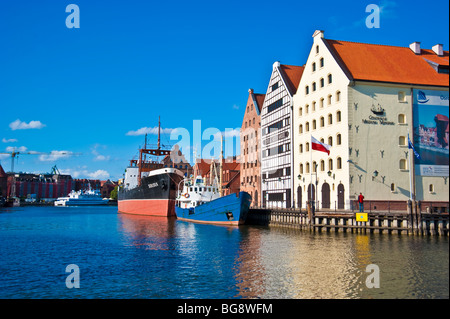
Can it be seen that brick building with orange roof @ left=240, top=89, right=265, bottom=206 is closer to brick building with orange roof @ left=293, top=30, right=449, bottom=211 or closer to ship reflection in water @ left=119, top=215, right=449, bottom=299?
brick building with orange roof @ left=293, top=30, right=449, bottom=211

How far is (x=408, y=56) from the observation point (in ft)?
154

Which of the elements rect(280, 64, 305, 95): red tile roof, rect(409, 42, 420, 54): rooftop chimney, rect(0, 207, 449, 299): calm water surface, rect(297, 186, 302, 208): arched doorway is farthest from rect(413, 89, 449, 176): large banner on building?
rect(280, 64, 305, 95): red tile roof

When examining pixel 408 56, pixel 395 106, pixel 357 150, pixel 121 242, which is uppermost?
pixel 408 56

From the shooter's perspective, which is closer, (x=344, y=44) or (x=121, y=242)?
(x=121, y=242)

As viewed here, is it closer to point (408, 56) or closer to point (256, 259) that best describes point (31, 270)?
point (256, 259)

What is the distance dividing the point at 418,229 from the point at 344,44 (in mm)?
25991

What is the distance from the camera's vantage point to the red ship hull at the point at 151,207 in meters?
63.9

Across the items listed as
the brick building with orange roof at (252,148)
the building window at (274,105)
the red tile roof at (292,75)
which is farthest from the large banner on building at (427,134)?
the brick building with orange roof at (252,148)

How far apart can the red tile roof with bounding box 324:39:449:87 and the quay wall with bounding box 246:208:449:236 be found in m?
16.3

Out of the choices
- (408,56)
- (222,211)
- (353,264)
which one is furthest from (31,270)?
(408,56)

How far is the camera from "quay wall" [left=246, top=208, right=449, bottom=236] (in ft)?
102

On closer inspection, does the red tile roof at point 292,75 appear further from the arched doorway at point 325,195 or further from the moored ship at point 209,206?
the moored ship at point 209,206

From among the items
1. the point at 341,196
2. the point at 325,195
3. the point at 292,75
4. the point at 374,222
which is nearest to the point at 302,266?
the point at 374,222

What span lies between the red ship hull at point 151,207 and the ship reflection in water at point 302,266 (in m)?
→ 32.5
